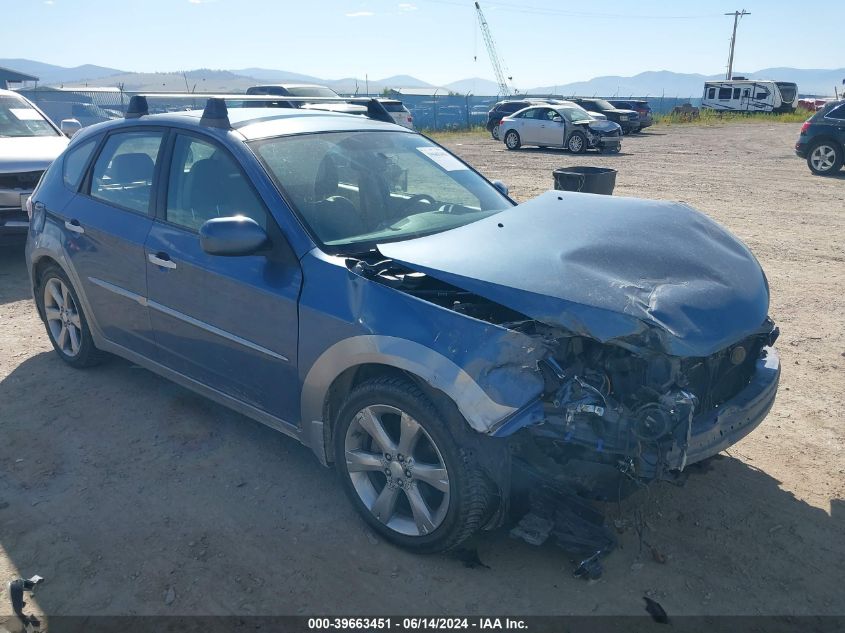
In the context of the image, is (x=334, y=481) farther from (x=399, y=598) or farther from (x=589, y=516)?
(x=589, y=516)

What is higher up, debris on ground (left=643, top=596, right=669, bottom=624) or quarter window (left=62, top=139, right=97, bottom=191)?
quarter window (left=62, top=139, right=97, bottom=191)

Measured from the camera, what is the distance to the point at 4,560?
10.4 feet

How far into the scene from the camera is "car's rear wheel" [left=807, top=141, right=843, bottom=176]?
15359mm

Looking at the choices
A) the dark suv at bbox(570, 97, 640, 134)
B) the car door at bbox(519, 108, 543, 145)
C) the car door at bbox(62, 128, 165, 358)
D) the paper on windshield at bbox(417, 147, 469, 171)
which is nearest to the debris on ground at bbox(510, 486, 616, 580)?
the paper on windshield at bbox(417, 147, 469, 171)

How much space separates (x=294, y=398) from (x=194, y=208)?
1273 millimetres

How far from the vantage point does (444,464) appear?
9.69 feet

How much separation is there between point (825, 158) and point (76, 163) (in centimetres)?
1575

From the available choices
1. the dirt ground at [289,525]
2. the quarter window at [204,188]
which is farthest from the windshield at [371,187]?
the dirt ground at [289,525]

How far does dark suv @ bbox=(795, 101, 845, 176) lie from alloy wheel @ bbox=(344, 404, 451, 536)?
15543 millimetres

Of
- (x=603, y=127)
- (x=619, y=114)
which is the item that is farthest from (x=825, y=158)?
(x=619, y=114)

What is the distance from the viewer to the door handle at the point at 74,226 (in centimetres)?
456

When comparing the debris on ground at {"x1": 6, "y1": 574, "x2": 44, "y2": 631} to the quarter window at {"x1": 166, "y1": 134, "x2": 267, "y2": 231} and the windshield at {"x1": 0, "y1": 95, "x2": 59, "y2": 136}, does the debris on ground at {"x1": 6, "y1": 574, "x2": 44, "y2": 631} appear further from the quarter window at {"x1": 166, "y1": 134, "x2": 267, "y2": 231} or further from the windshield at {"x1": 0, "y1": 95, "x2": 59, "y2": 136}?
the windshield at {"x1": 0, "y1": 95, "x2": 59, "y2": 136}

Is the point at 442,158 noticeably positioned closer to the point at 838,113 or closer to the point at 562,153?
the point at 838,113

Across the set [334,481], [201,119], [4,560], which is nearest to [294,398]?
[334,481]
